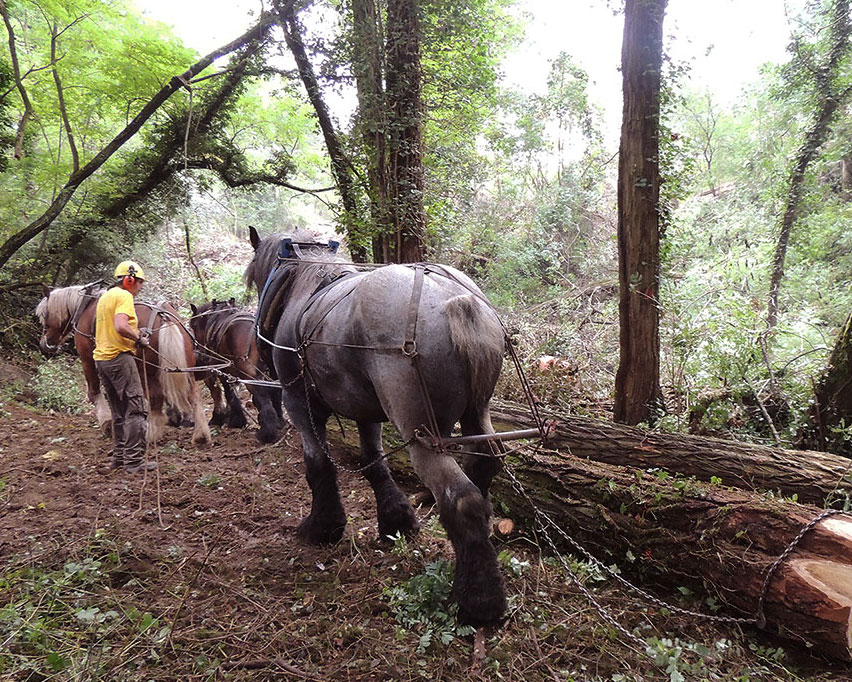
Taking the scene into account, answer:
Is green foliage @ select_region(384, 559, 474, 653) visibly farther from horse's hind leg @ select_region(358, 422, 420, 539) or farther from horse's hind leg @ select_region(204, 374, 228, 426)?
horse's hind leg @ select_region(204, 374, 228, 426)

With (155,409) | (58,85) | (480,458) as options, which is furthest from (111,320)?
(58,85)

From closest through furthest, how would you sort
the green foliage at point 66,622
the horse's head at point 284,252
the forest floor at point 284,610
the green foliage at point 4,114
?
the green foliage at point 66,622 < the forest floor at point 284,610 < the horse's head at point 284,252 < the green foliage at point 4,114

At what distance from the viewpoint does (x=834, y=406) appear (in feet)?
13.2

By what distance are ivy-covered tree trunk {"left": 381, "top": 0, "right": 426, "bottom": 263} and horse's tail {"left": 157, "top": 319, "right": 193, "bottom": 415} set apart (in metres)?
2.94

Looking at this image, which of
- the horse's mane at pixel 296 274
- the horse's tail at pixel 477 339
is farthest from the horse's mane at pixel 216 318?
the horse's tail at pixel 477 339

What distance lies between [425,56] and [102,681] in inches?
285

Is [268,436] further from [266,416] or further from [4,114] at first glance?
[4,114]

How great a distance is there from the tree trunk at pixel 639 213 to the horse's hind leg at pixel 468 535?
122 inches

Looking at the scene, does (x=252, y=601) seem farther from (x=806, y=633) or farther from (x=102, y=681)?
(x=806, y=633)

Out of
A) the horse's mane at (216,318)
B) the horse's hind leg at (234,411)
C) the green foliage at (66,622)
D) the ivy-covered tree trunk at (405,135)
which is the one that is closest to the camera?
the green foliage at (66,622)

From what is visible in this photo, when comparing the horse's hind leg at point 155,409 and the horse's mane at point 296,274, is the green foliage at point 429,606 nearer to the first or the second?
the horse's mane at point 296,274

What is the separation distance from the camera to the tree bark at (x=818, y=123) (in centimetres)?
679

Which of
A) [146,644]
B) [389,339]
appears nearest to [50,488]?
[146,644]

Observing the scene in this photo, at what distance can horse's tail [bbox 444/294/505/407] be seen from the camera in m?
2.39
